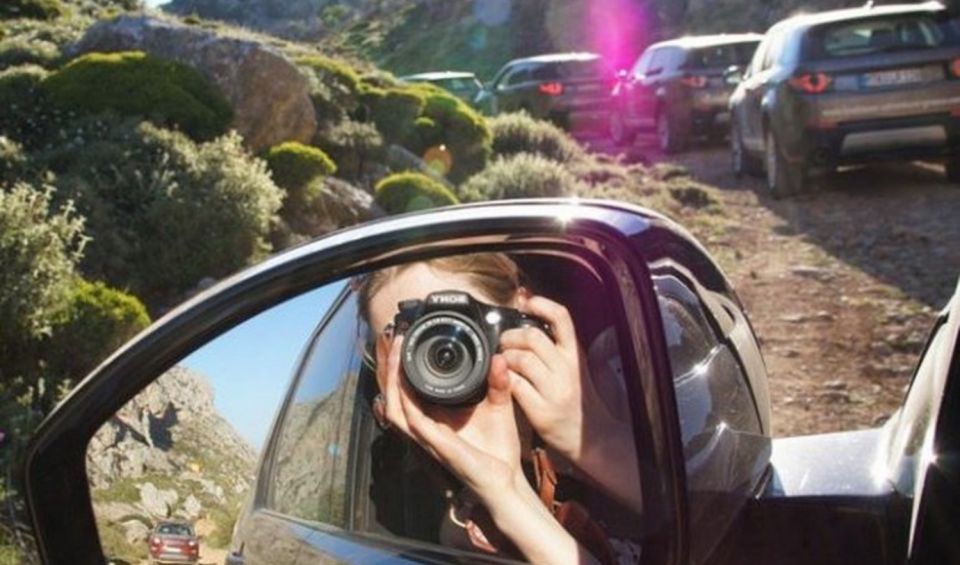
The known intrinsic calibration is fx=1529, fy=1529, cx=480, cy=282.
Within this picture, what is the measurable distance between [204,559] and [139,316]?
661 centimetres

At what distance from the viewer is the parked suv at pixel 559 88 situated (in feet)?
91.9

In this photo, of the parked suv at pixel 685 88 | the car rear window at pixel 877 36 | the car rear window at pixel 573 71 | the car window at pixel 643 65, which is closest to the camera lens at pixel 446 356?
the car rear window at pixel 877 36

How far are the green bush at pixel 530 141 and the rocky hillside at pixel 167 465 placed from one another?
1957cm

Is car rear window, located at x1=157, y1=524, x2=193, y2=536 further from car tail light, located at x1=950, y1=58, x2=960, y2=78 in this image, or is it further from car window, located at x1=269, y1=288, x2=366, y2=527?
car tail light, located at x1=950, y1=58, x2=960, y2=78

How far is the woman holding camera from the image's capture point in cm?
189

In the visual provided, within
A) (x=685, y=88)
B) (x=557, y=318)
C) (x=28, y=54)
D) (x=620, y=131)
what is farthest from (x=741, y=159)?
(x=557, y=318)

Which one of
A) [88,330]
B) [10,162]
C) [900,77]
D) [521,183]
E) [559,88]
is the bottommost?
[521,183]

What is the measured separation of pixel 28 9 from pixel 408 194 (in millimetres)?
14210

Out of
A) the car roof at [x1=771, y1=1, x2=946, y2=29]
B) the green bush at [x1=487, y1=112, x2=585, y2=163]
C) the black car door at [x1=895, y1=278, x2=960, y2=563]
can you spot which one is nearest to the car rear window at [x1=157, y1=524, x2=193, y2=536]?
the black car door at [x1=895, y1=278, x2=960, y2=563]

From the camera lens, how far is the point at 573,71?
2858 centimetres

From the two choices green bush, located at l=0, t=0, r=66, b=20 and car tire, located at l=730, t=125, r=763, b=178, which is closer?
car tire, located at l=730, t=125, r=763, b=178

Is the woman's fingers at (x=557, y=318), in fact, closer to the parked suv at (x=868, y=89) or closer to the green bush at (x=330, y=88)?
the parked suv at (x=868, y=89)

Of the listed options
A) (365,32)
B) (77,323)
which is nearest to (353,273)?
(77,323)

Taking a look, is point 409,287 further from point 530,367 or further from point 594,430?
point 594,430
